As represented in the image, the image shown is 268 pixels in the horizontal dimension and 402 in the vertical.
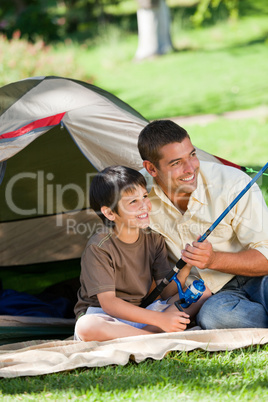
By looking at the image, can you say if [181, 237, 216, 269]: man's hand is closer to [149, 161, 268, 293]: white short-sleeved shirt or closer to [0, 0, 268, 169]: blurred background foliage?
[149, 161, 268, 293]: white short-sleeved shirt

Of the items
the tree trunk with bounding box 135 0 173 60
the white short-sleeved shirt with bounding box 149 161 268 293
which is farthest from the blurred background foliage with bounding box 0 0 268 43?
the white short-sleeved shirt with bounding box 149 161 268 293

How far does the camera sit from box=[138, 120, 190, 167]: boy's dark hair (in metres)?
2.77

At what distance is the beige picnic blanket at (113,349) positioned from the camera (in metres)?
2.44

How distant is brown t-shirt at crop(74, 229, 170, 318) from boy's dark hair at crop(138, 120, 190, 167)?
37 cm

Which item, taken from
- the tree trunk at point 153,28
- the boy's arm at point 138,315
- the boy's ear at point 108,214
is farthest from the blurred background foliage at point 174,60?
the boy's arm at point 138,315

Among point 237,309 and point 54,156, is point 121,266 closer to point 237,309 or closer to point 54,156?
point 237,309

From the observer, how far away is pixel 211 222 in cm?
284

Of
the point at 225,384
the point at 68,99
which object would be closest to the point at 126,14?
the point at 68,99

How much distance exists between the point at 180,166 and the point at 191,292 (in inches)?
22.7

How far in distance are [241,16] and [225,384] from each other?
13.6m

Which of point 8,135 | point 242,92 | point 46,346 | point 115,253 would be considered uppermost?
point 8,135

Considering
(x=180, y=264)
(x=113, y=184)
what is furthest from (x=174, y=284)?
(x=113, y=184)

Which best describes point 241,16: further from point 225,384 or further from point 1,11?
point 225,384

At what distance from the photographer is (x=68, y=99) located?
3170mm
